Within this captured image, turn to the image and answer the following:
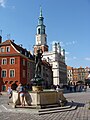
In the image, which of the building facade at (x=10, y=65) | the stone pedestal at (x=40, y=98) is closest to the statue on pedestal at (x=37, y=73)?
the stone pedestal at (x=40, y=98)

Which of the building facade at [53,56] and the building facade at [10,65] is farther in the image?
the building facade at [53,56]

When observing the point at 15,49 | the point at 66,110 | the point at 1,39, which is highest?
the point at 1,39

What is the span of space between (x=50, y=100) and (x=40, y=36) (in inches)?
3680

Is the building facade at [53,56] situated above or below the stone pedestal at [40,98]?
above

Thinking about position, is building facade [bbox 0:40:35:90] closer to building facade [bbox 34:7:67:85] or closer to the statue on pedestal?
the statue on pedestal

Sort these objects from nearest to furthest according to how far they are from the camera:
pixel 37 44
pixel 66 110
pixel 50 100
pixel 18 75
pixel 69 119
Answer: pixel 69 119
pixel 66 110
pixel 50 100
pixel 18 75
pixel 37 44

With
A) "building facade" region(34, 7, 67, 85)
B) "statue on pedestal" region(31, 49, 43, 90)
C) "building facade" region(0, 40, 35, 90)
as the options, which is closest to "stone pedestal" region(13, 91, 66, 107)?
"statue on pedestal" region(31, 49, 43, 90)

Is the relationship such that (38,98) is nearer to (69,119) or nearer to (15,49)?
(69,119)

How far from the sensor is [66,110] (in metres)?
14.3

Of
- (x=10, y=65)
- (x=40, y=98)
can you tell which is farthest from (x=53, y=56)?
(x=40, y=98)

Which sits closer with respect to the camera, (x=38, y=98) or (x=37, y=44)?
(x=38, y=98)

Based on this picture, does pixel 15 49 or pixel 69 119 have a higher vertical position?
pixel 15 49

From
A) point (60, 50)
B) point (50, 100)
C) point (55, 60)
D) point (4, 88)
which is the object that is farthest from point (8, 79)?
point (60, 50)

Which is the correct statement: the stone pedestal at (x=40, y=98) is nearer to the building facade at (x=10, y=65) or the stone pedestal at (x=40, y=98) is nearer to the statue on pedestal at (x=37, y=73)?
the statue on pedestal at (x=37, y=73)
